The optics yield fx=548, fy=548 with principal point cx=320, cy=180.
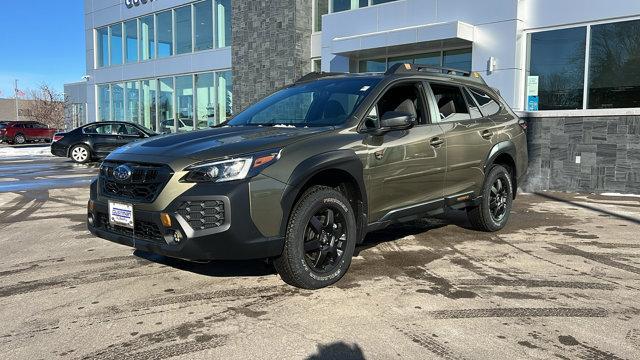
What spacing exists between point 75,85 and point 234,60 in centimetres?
2456

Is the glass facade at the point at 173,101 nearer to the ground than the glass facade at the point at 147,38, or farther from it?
nearer to the ground

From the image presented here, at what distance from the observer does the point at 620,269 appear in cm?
522

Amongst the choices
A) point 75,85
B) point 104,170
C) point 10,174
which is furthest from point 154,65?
point 104,170

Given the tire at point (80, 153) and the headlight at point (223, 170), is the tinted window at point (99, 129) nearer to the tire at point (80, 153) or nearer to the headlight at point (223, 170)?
the tire at point (80, 153)

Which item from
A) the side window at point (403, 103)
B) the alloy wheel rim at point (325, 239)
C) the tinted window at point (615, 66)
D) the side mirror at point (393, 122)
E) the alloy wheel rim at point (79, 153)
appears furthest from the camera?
the alloy wheel rim at point (79, 153)

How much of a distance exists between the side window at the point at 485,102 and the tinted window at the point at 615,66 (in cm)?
646

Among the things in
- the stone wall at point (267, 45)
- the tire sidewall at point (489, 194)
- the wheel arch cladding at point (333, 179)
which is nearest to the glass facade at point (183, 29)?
the stone wall at point (267, 45)

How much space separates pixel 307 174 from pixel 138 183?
4.15 ft

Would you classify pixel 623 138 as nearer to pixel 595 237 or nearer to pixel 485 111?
pixel 595 237

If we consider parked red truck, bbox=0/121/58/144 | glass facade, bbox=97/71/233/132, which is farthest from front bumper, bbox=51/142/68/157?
parked red truck, bbox=0/121/58/144

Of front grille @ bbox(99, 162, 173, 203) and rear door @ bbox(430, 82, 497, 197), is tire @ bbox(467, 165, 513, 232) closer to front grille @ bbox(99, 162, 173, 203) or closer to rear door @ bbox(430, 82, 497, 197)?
rear door @ bbox(430, 82, 497, 197)

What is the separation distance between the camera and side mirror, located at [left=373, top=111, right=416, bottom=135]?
4.65 metres

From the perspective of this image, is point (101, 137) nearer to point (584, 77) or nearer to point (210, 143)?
point (584, 77)

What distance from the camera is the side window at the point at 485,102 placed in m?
6.45
